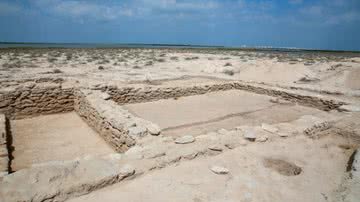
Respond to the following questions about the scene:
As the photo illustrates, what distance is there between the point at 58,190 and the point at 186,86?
27.0 ft

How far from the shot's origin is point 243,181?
12.9 feet

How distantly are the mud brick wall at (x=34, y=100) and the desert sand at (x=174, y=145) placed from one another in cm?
3

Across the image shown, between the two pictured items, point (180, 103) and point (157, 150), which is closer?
point (157, 150)

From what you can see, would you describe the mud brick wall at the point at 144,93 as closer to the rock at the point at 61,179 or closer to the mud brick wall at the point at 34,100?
the mud brick wall at the point at 34,100

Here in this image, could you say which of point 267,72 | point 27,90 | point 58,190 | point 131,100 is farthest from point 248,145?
point 267,72

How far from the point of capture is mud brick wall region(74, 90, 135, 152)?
5.75 metres

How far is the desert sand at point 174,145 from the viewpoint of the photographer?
3.56 meters

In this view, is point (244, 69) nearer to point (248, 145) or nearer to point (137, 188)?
point (248, 145)

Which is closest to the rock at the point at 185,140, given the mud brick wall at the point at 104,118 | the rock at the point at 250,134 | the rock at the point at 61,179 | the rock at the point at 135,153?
the rock at the point at 135,153

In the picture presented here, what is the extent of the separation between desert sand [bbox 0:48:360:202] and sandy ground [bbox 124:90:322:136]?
1.4 inches

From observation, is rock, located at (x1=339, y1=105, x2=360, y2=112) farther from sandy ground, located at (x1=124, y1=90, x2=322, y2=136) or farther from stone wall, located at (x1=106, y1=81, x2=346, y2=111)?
sandy ground, located at (x1=124, y1=90, x2=322, y2=136)

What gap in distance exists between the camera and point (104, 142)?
652cm

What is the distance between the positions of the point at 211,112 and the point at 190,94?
8.54ft

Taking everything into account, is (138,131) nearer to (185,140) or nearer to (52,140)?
(185,140)
